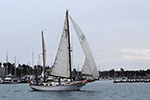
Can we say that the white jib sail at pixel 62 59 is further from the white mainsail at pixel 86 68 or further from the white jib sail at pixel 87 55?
the white mainsail at pixel 86 68

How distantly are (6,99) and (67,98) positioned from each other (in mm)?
10525

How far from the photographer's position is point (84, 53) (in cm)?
6469

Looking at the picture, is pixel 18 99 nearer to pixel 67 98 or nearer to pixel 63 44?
pixel 67 98

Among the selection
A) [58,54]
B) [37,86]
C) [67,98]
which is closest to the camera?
[67,98]

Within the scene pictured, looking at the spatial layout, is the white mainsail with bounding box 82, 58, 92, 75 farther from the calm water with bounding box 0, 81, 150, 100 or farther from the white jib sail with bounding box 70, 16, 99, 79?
the calm water with bounding box 0, 81, 150, 100

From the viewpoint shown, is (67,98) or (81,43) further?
(81,43)

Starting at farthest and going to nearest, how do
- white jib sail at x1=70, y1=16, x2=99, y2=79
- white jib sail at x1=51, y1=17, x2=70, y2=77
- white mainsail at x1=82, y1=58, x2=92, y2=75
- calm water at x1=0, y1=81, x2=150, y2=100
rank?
1. white jib sail at x1=51, y1=17, x2=70, y2=77
2. white mainsail at x1=82, y1=58, x2=92, y2=75
3. white jib sail at x1=70, y1=16, x2=99, y2=79
4. calm water at x1=0, y1=81, x2=150, y2=100

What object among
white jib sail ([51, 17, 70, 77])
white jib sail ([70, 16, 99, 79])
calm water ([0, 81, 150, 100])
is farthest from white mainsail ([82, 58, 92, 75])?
white jib sail ([51, 17, 70, 77])

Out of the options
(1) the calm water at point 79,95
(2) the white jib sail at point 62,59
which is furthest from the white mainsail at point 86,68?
(2) the white jib sail at point 62,59

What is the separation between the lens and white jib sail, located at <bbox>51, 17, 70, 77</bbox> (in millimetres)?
69375

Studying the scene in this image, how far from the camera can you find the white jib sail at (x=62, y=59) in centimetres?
6938

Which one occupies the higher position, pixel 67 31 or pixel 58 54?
pixel 67 31

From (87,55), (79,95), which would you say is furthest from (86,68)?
(79,95)

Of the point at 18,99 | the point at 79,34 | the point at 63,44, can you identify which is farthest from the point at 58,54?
the point at 18,99
